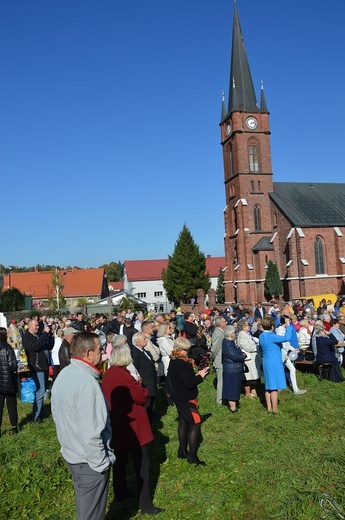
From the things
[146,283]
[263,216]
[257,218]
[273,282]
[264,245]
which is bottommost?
[273,282]

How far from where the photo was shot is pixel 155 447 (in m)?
7.36

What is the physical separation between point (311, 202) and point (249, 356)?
134 ft

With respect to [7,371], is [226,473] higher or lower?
lower

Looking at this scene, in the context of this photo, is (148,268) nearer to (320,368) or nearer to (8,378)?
(320,368)

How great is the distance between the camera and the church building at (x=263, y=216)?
44000 mm

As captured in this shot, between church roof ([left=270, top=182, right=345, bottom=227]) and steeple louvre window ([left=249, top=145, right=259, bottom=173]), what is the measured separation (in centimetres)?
295

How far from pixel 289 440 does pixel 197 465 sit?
168 centimetres

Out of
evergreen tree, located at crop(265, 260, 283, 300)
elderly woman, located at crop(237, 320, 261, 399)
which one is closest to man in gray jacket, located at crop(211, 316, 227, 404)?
elderly woman, located at crop(237, 320, 261, 399)

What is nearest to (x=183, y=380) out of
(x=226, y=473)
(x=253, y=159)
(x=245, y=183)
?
(x=226, y=473)

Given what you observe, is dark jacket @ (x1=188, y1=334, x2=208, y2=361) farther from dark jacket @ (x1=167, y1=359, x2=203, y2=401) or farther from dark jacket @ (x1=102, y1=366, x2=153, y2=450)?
dark jacket @ (x1=102, y1=366, x2=153, y2=450)

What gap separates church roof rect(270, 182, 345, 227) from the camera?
148 feet

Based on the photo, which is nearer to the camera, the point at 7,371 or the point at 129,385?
the point at 129,385

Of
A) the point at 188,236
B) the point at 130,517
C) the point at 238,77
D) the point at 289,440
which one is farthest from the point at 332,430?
the point at 188,236

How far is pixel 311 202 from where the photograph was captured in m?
48.0
